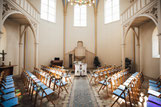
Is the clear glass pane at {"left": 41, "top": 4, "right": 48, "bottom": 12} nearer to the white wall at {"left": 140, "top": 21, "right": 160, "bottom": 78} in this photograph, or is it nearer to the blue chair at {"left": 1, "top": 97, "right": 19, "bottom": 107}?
the blue chair at {"left": 1, "top": 97, "right": 19, "bottom": 107}

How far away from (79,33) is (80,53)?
305 centimetres

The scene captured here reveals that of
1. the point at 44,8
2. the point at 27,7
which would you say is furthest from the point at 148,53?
the point at 44,8

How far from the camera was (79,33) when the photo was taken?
12.5m

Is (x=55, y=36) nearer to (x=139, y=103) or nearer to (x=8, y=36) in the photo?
(x=8, y=36)

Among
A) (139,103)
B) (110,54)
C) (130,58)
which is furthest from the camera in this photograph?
(110,54)

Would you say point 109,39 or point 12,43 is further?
point 109,39

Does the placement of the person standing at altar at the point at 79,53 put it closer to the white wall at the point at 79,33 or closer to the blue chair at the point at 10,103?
the white wall at the point at 79,33

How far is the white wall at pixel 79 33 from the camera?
12367 mm

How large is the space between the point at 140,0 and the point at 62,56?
1002 centimetres

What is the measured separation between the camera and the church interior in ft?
11.1

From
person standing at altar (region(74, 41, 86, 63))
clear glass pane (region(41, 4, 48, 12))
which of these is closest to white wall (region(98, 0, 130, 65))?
person standing at altar (region(74, 41, 86, 63))

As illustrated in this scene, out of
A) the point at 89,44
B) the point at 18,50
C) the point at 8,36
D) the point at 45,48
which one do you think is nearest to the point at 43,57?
the point at 45,48

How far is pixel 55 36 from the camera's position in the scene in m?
11.4

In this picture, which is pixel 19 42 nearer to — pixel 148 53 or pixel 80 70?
pixel 80 70
